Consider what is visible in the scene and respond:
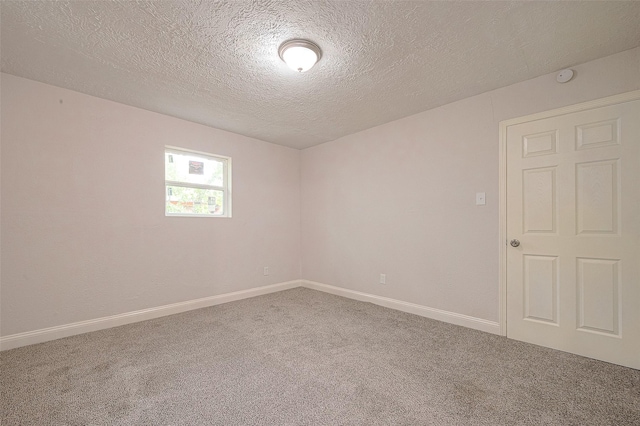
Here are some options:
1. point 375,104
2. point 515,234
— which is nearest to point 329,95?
point 375,104

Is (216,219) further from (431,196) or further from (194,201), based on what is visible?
(431,196)

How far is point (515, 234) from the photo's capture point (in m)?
2.69

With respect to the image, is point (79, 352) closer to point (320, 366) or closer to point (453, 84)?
point (320, 366)

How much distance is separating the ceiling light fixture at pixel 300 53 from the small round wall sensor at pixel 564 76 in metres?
2.15

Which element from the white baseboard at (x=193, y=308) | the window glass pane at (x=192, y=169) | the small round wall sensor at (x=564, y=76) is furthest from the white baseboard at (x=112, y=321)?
the small round wall sensor at (x=564, y=76)

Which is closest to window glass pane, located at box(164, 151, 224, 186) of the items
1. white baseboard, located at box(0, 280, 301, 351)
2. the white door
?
white baseboard, located at box(0, 280, 301, 351)

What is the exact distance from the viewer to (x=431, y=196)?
3.29 m

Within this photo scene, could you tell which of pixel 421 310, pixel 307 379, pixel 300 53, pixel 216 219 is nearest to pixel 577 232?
pixel 421 310

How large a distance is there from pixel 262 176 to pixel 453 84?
2.95m

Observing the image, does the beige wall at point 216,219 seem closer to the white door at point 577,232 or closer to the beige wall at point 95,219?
the beige wall at point 95,219

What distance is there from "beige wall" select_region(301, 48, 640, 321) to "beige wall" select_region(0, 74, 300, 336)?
5.23ft

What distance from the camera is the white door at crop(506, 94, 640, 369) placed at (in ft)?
7.05

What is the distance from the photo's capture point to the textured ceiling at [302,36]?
1.77 meters

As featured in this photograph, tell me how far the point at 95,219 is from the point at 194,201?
1.11 m
